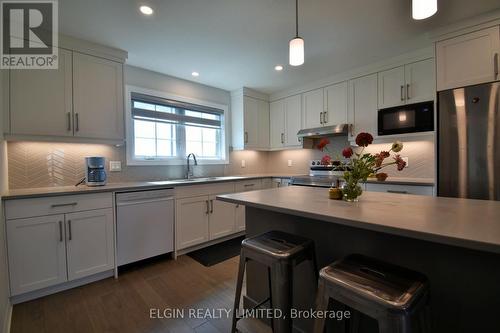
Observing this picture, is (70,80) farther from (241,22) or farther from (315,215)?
(315,215)

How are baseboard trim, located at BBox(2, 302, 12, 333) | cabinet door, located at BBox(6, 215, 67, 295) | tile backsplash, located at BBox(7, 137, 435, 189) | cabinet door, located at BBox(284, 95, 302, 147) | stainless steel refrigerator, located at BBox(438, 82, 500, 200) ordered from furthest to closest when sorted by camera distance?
cabinet door, located at BBox(284, 95, 302, 147) → tile backsplash, located at BBox(7, 137, 435, 189) → stainless steel refrigerator, located at BBox(438, 82, 500, 200) → cabinet door, located at BBox(6, 215, 67, 295) → baseboard trim, located at BBox(2, 302, 12, 333)

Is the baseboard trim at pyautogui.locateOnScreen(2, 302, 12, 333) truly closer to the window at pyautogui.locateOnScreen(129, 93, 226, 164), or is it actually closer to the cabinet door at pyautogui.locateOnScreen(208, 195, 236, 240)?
the window at pyautogui.locateOnScreen(129, 93, 226, 164)

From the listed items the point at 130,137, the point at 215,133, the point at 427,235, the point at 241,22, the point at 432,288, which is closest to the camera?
the point at 427,235

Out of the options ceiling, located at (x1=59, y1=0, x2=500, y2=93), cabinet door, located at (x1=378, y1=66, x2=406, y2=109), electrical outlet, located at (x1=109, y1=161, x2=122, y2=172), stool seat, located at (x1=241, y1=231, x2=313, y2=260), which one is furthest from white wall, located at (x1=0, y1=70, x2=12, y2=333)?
cabinet door, located at (x1=378, y1=66, x2=406, y2=109)

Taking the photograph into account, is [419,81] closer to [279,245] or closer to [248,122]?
[248,122]

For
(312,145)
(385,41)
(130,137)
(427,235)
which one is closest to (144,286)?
(130,137)

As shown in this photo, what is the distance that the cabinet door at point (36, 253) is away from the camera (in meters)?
1.77

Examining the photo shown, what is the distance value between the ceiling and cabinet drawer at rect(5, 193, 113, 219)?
62.9 inches

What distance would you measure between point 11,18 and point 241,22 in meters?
1.96

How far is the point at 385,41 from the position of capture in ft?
8.03

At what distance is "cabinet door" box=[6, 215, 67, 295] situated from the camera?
177 cm

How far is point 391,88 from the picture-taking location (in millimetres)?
2871

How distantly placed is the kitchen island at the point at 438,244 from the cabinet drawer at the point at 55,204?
166 cm

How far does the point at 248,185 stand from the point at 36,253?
248cm
